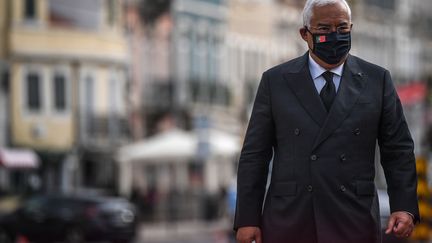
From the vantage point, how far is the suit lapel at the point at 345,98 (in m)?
8.06

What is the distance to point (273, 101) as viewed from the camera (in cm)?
827

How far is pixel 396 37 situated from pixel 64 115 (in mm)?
37795

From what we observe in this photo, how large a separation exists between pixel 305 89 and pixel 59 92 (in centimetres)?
5123

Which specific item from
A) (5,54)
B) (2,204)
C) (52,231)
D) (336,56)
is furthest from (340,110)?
(5,54)

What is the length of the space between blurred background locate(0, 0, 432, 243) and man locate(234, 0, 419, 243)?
3326 centimetres

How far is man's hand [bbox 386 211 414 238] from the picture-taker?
8078mm

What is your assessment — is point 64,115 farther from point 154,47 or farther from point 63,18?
point 154,47

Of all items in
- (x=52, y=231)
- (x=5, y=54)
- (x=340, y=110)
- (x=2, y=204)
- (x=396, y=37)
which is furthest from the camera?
(x=396, y=37)

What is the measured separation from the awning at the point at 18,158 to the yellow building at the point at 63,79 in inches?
45.8

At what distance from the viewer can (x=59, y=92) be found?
59.1 meters

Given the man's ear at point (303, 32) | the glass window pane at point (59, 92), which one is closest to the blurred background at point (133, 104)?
the glass window pane at point (59, 92)

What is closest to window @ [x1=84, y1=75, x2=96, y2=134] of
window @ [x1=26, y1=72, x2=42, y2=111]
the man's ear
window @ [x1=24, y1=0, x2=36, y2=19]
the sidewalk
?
window @ [x1=26, y1=72, x2=42, y2=111]

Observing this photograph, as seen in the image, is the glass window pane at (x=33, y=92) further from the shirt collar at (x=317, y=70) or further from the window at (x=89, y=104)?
the shirt collar at (x=317, y=70)

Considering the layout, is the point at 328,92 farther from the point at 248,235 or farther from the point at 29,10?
the point at 29,10
